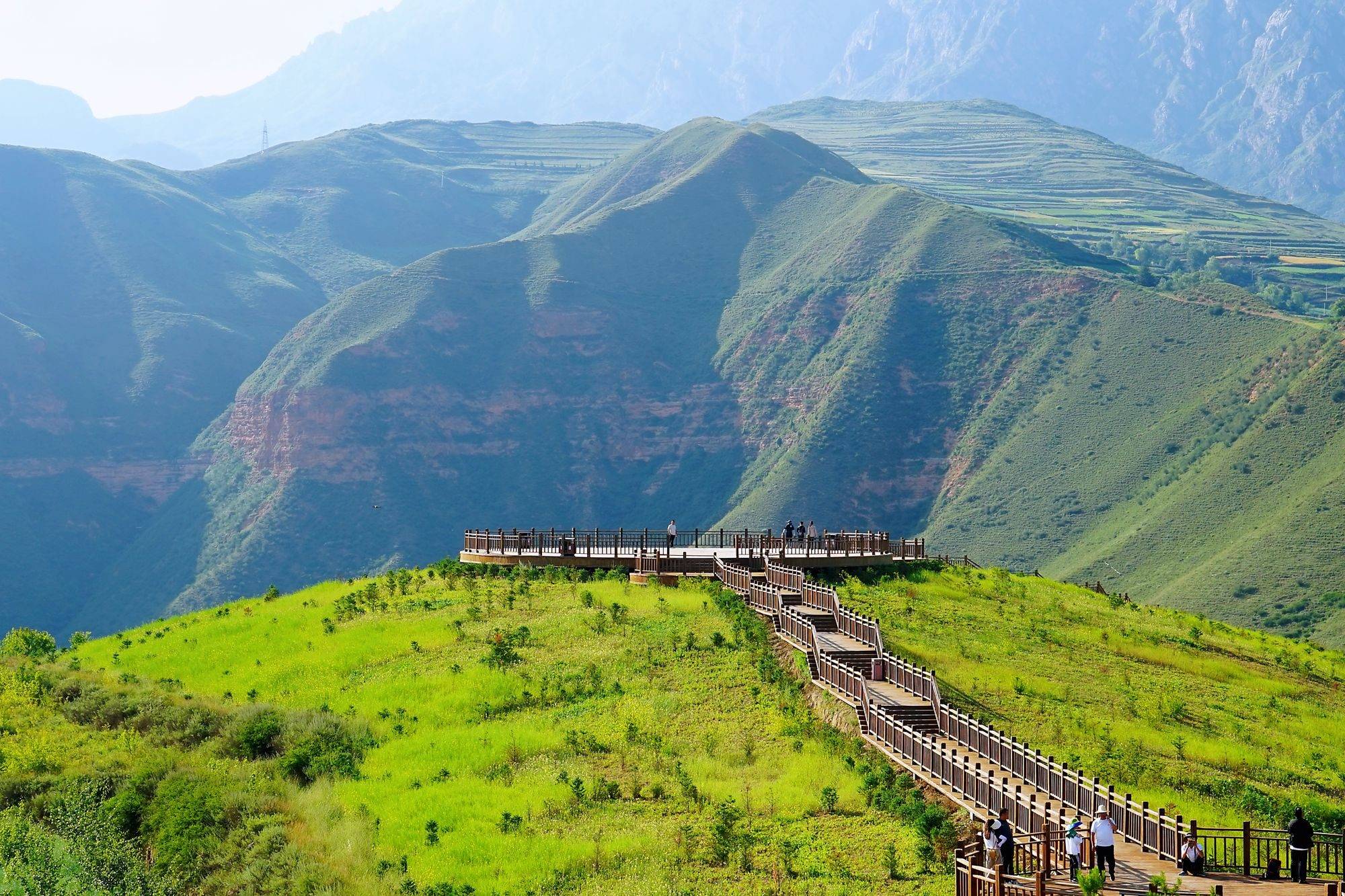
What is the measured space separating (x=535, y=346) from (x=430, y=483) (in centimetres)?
2323

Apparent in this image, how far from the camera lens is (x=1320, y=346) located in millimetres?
124438

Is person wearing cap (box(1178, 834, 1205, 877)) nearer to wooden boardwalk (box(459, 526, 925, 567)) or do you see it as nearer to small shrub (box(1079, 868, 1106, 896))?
small shrub (box(1079, 868, 1106, 896))

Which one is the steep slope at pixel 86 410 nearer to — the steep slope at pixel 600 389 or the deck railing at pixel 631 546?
the steep slope at pixel 600 389

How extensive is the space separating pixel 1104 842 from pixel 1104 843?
10 millimetres

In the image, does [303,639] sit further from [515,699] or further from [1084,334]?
[1084,334]

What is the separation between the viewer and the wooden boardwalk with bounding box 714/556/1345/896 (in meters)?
25.5

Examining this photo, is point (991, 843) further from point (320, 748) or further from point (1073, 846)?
point (320, 748)

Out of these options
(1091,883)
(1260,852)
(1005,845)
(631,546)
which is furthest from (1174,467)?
(1091,883)

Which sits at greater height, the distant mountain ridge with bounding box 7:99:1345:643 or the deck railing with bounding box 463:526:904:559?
the distant mountain ridge with bounding box 7:99:1345:643

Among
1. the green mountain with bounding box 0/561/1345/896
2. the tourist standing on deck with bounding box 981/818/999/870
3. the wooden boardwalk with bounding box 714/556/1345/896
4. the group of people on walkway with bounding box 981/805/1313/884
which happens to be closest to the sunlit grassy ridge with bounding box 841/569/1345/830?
the green mountain with bounding box 0/561/1345/896

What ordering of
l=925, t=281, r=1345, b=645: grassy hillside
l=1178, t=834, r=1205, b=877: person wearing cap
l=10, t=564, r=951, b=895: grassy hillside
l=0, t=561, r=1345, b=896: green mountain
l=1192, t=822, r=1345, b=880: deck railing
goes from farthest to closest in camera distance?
l=925, t=281, r=1345, b=645: grassy hillside < l=0, t=561, r=1345, b=896: green mountain < l=10, t=564, r=951, b=895: grassy hillside < l=1192, t=822, r=1345, b=880: deck railing < l=1178, t=834, r=1205, b=877: person wearing cap

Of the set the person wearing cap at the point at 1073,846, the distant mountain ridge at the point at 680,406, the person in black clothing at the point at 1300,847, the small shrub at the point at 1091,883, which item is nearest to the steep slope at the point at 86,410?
the distant mountain ridge at the point at 680,406

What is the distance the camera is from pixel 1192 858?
2572 centimetres

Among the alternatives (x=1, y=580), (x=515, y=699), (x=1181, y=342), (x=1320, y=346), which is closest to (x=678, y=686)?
(x=515, y=699)
